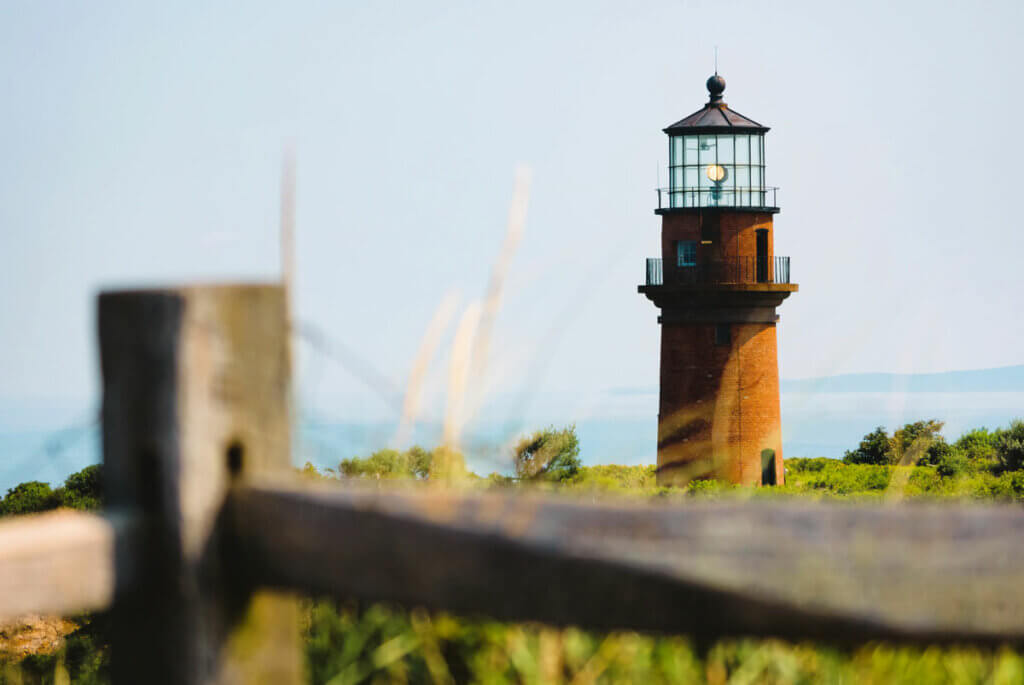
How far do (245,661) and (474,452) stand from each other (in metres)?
0.48

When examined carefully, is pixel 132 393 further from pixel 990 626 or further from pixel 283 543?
pixel 990 626

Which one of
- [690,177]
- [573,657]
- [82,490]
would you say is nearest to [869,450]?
[690,177]

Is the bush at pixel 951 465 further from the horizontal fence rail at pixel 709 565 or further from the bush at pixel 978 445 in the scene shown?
the horizontal fence rail at pixel 709 565

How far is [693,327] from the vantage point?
21516 millimetres

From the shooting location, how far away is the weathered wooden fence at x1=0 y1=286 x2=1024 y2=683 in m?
1.21

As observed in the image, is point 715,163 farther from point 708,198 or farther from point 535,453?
point 535,453

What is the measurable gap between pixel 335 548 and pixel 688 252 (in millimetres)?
20875

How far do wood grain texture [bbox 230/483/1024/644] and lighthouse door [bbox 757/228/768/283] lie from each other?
21.5 meters

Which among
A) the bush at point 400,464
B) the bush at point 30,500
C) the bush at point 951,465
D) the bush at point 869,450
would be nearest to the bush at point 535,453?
the bush at point 400,464

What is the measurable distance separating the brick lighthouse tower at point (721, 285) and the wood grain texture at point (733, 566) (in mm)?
20070

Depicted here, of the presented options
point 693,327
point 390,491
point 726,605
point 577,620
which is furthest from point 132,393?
point 693,327

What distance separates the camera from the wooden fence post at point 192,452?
1.47m

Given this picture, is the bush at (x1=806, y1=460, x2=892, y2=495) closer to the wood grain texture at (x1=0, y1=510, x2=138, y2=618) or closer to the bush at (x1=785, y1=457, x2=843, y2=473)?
the bush at (x1=785, y1=457, x2=843, y2=473)

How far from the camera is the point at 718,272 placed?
858 inches
